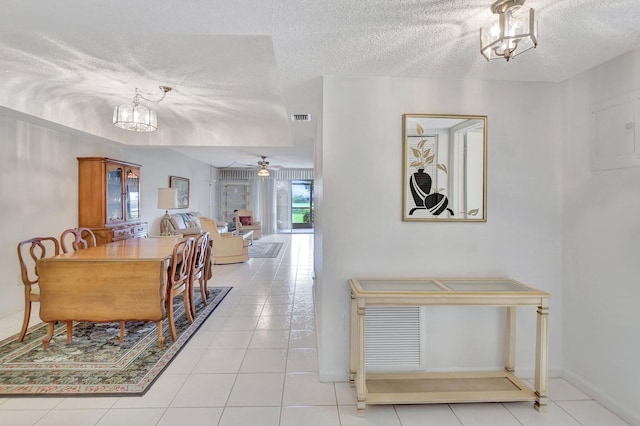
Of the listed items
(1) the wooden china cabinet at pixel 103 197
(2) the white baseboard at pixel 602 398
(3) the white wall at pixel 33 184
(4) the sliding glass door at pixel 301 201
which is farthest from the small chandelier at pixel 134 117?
(4) the sliding glass door at pixel 301 201

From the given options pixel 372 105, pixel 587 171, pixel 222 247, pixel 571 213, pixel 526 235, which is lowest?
pixel 222 247

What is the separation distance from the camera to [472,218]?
223cm

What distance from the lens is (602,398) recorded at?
1.95 meters

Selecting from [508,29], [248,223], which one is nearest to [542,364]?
[508,29]

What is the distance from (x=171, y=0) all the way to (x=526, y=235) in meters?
2.69

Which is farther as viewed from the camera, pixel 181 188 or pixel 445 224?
pixel 181 188

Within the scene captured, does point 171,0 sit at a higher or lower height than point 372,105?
higher

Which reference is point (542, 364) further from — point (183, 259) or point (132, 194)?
point (132, 194)

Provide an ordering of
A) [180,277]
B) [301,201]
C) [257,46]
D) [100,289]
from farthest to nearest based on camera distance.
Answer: [301,201] < [180,277] < [100,289] < [257,46]

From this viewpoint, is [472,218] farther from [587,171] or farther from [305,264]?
[305,264]

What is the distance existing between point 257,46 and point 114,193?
3816 mm

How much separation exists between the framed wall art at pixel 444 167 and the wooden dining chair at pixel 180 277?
6.95 ft

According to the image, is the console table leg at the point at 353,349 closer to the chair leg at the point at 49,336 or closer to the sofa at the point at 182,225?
the chair leg at the point at 49,336

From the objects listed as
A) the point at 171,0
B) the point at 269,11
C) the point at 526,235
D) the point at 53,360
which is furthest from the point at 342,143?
the point at 53,360
